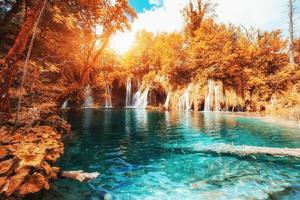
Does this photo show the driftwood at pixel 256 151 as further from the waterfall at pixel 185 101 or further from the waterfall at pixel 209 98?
the waterfall at pixel 185 101

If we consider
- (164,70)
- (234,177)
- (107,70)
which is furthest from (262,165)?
(107,70)

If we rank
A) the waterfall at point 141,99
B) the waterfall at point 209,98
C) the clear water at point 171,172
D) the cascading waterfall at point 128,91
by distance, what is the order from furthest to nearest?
1. the cascading waterfall at point 128,91
2. the waterfall at point 141,99
3. the waterfall at point 209,98
4. the clear water at point 171,172

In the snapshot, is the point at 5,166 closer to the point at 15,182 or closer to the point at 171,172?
the point at 15,182

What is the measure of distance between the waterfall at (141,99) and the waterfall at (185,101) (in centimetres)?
575

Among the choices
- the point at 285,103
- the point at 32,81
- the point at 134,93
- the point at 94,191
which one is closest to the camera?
the point at 94,191

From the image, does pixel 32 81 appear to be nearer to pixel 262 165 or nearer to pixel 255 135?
pixel 262 165

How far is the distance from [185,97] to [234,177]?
2081 cm

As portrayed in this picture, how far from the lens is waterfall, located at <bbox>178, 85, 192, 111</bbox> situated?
24.3 metres

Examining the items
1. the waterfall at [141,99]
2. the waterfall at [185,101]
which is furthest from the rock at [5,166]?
the waterfall at [141,99]

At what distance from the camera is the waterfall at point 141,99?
29078mm

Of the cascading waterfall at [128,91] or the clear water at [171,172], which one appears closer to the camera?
the clear water at [171,172]

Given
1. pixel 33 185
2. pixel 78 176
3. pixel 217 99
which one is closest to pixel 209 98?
pixel 217 99

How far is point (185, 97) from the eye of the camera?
82.2 feet

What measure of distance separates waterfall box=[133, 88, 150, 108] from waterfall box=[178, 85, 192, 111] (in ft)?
18.9
